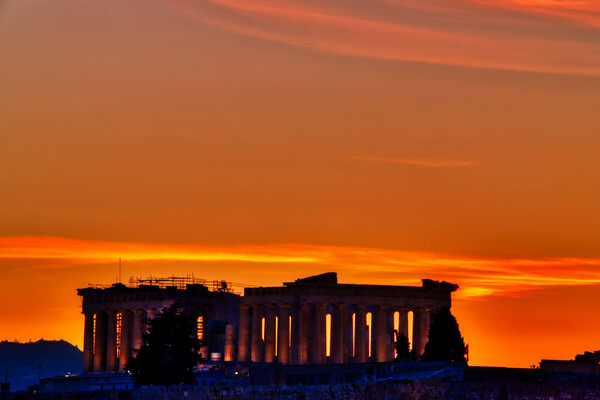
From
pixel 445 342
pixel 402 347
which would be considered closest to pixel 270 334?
pixel 402 347

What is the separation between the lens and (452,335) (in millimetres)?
147625

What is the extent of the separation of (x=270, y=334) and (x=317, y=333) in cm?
453

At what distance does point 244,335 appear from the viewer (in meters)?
174

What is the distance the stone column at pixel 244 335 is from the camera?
565 ft

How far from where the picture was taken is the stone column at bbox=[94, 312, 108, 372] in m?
185

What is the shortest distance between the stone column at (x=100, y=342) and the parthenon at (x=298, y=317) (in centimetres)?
378

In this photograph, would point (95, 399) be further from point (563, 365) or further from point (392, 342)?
point (392, 342)

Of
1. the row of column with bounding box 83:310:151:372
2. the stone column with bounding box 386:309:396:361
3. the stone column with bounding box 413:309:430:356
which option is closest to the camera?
the stone column with bounding box 386:309:396:361

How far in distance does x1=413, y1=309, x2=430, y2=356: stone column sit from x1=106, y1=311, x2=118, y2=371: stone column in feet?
100

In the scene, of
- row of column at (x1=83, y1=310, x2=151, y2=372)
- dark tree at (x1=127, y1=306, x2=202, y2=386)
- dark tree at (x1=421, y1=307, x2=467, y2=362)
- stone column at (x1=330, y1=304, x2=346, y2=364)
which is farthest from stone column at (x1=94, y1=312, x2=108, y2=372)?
dark tree at (x1=421, y1=307, x2=467, y2=362)

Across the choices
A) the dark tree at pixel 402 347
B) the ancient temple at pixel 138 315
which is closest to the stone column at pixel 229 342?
the ancient temple at pixel 138 315

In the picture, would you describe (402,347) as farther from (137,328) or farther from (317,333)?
(137,328)

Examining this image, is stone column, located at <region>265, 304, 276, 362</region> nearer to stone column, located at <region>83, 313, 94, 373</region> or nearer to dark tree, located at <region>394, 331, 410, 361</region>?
dark tree, located at <region>394, 331, 410, 361</region>

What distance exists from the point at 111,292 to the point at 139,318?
6.07 meters
